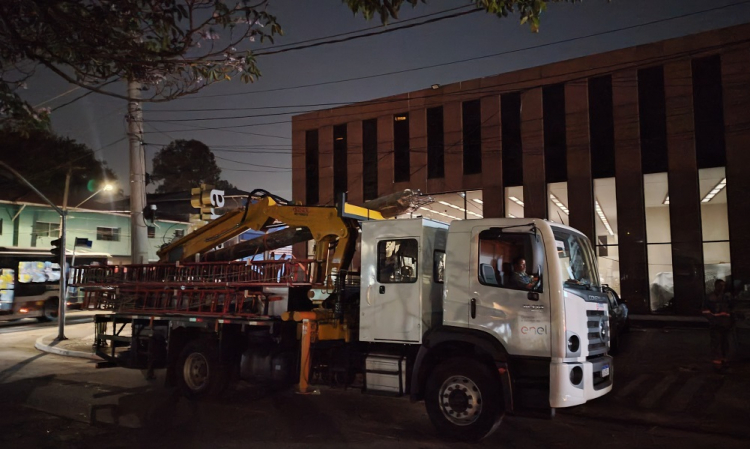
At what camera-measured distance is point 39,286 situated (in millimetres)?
26766

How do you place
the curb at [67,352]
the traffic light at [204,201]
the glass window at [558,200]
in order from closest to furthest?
the traffic light at [204,201], the curb at [67,352], the glass window at [558,200]

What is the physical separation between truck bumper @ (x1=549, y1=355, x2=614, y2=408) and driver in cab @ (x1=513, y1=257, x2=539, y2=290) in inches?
37.2

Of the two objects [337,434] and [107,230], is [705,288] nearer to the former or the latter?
[337,434]

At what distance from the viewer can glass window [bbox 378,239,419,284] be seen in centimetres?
745

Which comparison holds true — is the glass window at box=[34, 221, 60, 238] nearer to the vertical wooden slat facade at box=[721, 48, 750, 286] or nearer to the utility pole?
the utility pole

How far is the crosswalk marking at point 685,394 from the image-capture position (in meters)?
8.81

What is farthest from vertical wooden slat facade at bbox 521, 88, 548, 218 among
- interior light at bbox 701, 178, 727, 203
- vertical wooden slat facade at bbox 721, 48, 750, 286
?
vertical wooden slat facade at bbox 721, 48, 750, 286

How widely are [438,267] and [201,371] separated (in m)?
4.79

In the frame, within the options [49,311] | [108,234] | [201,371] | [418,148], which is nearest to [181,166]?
[108,234]

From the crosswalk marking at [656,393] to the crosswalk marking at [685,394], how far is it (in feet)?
0.79

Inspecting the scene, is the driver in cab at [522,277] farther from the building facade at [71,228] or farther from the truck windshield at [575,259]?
the building facade at [71,228]

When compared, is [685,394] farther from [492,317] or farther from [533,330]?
[492,317]

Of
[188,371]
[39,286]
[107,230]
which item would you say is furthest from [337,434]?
[107,230]

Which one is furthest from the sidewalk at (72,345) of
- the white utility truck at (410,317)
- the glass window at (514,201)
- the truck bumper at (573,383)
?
the glass window at (514,201)
